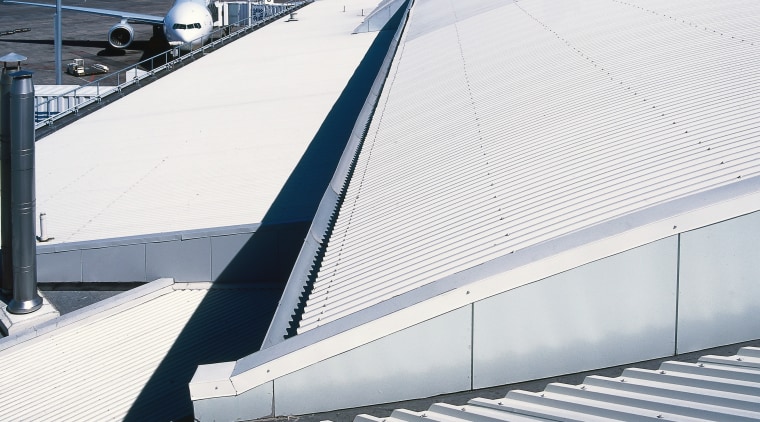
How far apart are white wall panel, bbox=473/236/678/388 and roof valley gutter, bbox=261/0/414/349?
78.9 inches

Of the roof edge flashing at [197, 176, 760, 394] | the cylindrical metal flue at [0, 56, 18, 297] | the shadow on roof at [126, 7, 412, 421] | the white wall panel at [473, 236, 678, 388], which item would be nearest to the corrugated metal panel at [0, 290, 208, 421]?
the shadow on roof at [126, 7, 412, 421]

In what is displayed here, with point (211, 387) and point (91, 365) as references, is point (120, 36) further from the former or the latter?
point (211, 387)

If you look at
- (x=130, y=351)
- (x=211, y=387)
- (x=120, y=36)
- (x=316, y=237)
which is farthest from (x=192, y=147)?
(x=120, y=36)

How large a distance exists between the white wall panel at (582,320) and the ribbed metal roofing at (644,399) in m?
0.23

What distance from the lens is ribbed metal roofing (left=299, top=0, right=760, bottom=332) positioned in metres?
9.05

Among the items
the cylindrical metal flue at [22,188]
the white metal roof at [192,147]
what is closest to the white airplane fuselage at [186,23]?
the white metal roof at [192,147]

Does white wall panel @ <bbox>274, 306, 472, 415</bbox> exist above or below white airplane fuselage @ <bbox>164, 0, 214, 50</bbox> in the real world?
below

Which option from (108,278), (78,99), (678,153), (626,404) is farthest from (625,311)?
(78,99)

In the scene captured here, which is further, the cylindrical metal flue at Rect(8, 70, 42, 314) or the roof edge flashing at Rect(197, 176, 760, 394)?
the cylindrical metal flue at Rect(8, 70, 42, 314)

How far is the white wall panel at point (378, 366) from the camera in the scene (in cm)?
812

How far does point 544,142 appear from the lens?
11398 millimetres

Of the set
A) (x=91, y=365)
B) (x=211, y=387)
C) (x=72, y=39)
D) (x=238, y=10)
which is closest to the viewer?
(x=211, y=387)

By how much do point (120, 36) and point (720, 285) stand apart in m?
48.0

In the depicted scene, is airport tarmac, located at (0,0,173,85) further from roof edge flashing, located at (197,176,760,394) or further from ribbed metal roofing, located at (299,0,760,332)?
roof edge flashing, located at (197,176,760,394)
